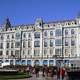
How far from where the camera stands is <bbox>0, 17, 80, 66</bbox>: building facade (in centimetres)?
11488

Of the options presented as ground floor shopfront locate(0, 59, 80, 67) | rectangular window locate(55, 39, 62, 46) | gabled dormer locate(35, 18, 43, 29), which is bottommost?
ground floor shopfront locate(0, 59, 80, 67)

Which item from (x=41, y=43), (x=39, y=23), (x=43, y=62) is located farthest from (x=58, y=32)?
(x=43, y=62)

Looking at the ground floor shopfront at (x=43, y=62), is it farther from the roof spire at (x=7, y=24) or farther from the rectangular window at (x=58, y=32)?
the roof spire at (x=7, y=24)

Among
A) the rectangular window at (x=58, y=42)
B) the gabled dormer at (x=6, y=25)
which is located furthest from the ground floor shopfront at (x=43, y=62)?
the gabled dormer at (x=6, y=25)

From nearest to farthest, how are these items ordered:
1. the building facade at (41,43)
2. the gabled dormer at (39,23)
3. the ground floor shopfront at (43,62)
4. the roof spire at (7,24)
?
the ground floor shopfront at (43,62), the building facade at (41,43), the gabled dormer at (39,23), the roof spire at (7,24)

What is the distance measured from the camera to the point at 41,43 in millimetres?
121812

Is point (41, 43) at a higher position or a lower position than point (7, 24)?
lower

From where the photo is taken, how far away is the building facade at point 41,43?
115 metres

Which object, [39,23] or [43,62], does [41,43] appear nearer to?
[43,62]

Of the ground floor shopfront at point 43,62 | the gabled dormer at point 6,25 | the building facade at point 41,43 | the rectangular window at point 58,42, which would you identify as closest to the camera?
the ground floor shopfront at point 43,62

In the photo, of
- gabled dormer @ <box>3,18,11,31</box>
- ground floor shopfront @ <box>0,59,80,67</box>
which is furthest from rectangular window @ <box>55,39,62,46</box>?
gabled dormer @ <box>3,18,11,31</box>

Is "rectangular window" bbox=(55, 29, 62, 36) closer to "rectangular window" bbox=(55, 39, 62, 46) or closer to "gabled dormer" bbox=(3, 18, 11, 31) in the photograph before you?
"rectangular window" bbox=(55, 39, 62, 46)

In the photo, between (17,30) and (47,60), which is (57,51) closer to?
(47,60)

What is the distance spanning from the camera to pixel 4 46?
132 meters
